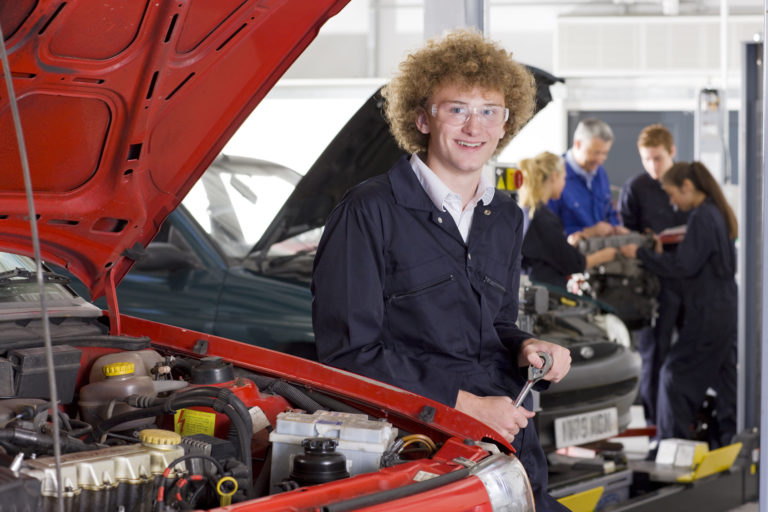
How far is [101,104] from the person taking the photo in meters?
2.09

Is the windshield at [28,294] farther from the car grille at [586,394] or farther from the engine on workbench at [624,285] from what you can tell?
the engine on workbench at [624,285]

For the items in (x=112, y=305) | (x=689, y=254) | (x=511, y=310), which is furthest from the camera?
(x=689, y=254)

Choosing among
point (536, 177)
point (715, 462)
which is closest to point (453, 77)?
point (715, 462)

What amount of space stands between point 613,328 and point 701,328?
161cm

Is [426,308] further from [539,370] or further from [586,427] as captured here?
[586,427]

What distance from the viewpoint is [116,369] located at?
87.4 inches

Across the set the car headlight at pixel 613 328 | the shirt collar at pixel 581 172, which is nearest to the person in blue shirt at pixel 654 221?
the shirt collar at pixel 581 172

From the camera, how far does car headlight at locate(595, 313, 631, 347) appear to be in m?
4.93

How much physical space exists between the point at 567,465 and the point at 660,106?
31.7 feet

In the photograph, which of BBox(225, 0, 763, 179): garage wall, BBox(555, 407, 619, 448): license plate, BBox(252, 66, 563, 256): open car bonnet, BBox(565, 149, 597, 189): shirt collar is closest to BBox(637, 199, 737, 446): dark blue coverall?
BBox(565, 149, 597, 189): shirt collar

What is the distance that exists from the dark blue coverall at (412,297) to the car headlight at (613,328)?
8.14 feet

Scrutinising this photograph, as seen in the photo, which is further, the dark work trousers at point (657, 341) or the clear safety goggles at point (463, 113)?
the dark work trousers at point (657, 341)

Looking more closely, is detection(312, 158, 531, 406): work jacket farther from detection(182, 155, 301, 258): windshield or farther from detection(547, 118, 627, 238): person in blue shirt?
detection(547, 118, 627, 238): person in blue shirt

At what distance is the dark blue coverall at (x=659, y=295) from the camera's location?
6469mm
